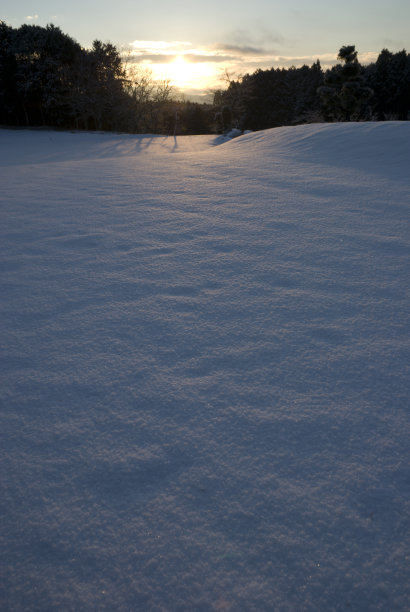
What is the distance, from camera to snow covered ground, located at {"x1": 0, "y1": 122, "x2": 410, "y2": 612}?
104cm

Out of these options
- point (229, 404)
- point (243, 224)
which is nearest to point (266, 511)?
point (229, 404)

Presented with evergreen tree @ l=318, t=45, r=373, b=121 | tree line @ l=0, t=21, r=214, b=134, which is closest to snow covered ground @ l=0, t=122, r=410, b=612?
tree line @ l=0, t=21, r=214, b=134

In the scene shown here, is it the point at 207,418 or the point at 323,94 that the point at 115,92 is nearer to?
the point at 323,94

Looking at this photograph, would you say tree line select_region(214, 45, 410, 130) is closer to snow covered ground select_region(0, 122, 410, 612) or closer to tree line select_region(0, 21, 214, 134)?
tree line select_region(0, 21, 214, 134)

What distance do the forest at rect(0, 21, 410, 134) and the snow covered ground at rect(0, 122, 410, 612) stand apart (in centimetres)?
2499

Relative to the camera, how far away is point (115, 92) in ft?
81.1

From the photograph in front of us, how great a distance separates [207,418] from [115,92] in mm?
28356

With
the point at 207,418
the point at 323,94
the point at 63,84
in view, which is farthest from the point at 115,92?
the point at 207,418

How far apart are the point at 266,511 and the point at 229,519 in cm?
12

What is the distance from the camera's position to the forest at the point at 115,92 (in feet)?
73.5

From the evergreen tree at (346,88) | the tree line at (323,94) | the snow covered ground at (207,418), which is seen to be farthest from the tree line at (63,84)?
the snow covered ground at (207,418)

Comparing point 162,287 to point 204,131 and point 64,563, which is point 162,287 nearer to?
point 64,563

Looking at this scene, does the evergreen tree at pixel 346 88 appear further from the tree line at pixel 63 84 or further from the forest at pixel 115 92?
the tree line at pixel 63 84

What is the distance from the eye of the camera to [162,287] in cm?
255
